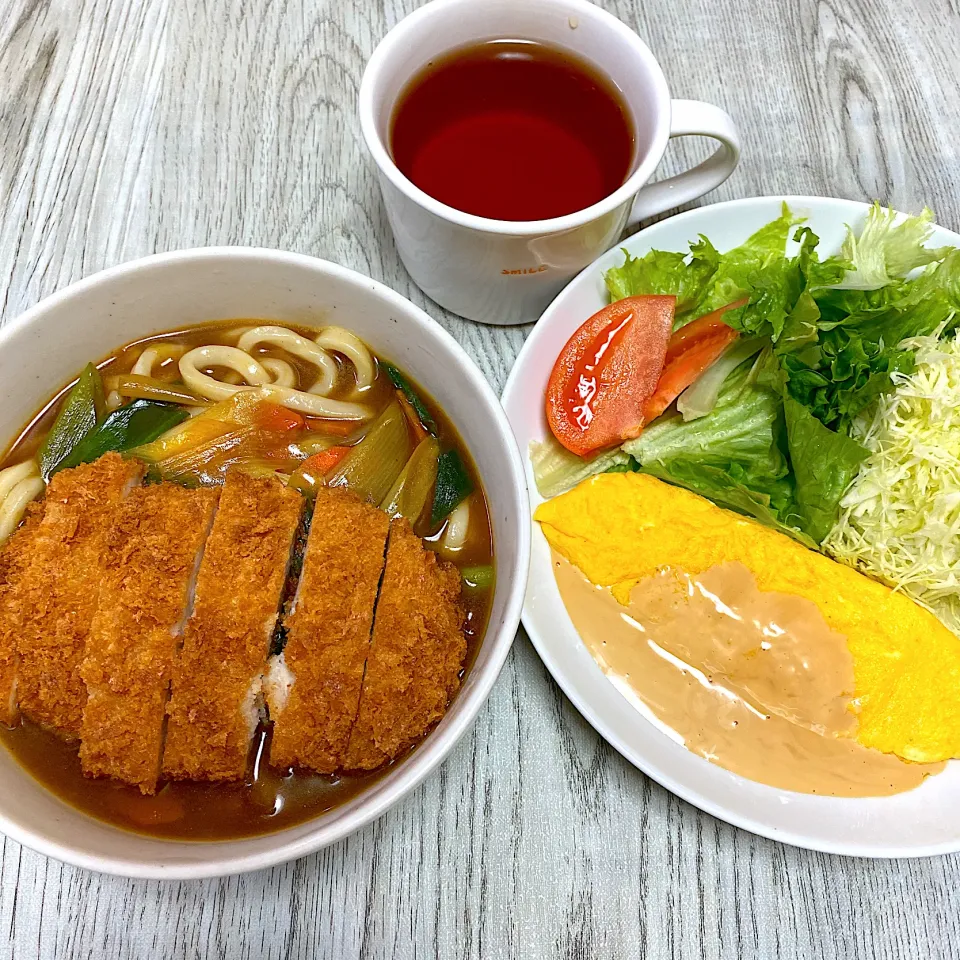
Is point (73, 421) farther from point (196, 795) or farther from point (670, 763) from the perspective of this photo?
point (670, 763)

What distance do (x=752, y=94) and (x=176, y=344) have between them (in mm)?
1438

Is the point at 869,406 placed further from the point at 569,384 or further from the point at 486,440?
the point at 486,440

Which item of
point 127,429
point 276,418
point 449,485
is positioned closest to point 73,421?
point 127,429

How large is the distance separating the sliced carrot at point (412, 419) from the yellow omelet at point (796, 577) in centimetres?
30

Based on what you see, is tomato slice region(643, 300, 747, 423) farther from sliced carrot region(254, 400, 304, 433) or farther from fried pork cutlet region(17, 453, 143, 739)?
fried pork cutlet region(17, 453, 143, 739)

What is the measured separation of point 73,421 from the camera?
1.13 m

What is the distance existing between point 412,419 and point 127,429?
446mm

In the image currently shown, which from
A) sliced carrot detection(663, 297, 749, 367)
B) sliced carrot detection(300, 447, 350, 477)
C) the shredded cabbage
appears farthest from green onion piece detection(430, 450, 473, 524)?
the shredded cabbage

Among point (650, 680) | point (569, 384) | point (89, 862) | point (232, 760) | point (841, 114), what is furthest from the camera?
point (841, 114)

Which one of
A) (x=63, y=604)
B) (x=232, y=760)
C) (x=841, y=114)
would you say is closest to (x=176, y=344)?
(x=63, y=604)

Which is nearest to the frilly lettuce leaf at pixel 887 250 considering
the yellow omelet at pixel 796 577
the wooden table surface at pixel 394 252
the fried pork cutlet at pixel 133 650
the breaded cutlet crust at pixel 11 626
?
the wooden table surface at pixel 394 252

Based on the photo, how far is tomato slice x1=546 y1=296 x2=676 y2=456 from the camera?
1397 millimetres

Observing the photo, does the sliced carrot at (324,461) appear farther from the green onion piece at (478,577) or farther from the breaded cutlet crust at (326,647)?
the green onion piece at (478,577)

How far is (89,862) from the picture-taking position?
0.82 metres
